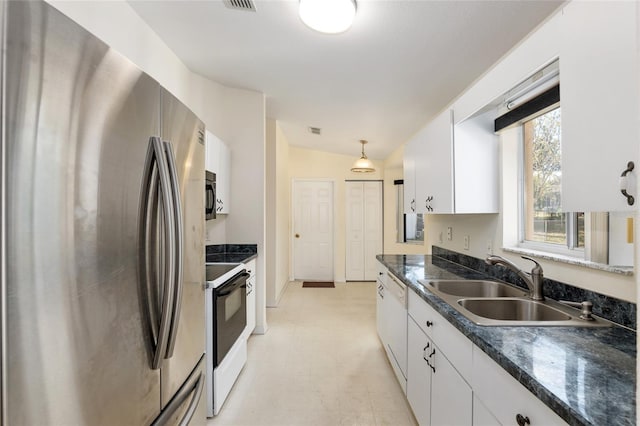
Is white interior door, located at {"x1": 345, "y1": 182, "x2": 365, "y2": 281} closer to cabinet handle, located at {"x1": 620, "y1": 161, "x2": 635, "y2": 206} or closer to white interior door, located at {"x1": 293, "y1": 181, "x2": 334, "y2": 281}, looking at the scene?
white interior door, located at {"x1": 293, "y1": 181, "x2": 334, "y2": 281}

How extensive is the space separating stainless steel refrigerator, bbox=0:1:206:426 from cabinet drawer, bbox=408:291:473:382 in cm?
109

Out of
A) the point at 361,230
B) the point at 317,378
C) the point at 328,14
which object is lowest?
the point at 317,378

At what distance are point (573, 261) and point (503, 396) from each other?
83 centimetres

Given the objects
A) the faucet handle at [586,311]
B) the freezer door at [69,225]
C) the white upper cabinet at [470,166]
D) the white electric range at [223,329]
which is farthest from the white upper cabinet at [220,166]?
the faucet handle at [586,311]

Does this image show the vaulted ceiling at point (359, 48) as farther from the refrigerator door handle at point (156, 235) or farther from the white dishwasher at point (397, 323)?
the white dishwasher at point (397, 323)

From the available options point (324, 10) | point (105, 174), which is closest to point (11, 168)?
point (105, 174)

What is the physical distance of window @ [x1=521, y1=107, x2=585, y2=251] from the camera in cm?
156

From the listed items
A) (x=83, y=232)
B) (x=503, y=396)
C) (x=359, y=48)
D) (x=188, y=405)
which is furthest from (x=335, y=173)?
(x=83, y=232)

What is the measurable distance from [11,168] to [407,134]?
13.7 feet

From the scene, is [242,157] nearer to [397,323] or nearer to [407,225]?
[397,323]

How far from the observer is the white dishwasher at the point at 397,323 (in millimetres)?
2035

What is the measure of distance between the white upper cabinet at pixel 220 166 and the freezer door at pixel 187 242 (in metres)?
1.33

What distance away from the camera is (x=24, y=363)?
564mm

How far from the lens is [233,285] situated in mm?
2240
